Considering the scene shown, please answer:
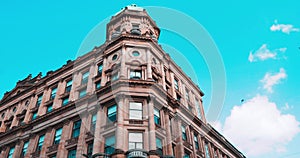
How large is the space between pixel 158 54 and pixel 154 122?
11.5 metres

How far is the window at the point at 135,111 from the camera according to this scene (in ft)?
82.2

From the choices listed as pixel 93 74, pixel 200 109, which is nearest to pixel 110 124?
pixel 93 74

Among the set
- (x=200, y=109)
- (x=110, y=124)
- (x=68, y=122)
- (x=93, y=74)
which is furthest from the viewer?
(x=200, y=109)

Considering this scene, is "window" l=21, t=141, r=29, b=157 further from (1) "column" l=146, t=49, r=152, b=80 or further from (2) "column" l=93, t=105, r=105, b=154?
(1) "column" l=146, t=49, r=152, b=80

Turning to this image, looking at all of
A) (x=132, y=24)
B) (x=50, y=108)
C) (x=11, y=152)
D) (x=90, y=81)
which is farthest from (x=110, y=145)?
(x=132, y=24)

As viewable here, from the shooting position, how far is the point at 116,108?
26016 mm

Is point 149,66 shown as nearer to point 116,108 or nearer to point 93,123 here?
point 116,108

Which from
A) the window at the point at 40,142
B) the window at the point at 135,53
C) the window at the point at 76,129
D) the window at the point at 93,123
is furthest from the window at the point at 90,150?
the window at the point at 135,53

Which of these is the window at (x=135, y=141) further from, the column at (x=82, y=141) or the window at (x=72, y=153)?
the window at (x=72, y=153)

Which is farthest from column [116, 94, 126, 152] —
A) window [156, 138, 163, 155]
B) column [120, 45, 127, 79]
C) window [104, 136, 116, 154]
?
window [156, 138, 163, 155]

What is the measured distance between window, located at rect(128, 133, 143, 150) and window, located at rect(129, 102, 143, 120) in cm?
187

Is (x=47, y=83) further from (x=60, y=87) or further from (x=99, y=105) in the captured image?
(x=99, y=105)

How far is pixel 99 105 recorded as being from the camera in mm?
27359

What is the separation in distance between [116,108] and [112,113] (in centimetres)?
63
